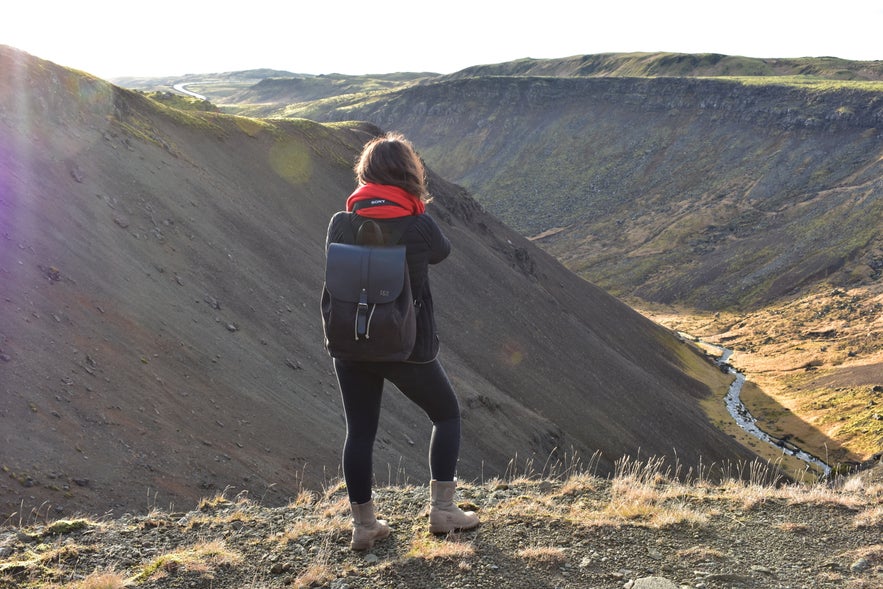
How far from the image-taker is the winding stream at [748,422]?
45.4m

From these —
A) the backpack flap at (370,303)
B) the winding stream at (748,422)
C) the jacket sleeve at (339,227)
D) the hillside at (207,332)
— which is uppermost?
the jacket sleeve at (339,227)

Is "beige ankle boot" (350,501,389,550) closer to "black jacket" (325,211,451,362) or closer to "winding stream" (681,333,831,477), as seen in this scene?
"black jacket" (325,211,451,362)

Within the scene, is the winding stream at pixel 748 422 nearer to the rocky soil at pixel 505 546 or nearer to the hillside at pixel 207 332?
the hillside at pixel 207 332

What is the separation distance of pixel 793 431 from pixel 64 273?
49.8m

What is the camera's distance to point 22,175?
18.3m

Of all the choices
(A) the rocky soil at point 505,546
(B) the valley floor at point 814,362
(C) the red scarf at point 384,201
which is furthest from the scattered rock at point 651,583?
(B) the valley floor at point 814,362

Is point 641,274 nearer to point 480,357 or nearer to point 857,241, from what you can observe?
point 857,241

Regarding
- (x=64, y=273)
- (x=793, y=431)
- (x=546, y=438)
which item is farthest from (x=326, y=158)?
(x=793, y=431)

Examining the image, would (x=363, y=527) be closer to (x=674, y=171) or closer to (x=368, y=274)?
(x=368, y=274)

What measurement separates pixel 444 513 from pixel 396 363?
61.1 inches

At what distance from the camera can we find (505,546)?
5.93 meters

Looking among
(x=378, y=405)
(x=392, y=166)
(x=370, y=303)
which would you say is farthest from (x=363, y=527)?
(x=392, y=166)

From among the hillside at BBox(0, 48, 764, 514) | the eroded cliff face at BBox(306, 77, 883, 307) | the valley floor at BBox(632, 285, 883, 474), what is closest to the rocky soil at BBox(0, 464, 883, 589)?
the hillside at BBox(0, 48, 764, 514)

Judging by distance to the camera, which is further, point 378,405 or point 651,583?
point 378,405
